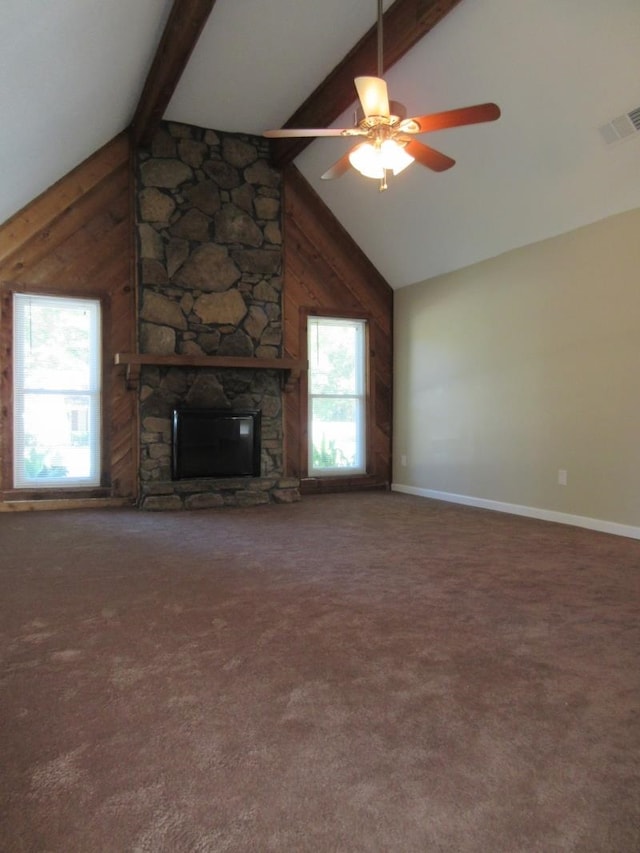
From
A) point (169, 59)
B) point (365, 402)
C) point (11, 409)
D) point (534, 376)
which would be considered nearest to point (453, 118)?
point (169, 59)

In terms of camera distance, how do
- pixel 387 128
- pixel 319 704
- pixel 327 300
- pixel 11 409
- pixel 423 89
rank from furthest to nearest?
pixel 327 300 → pixel 11 409 → pixel 423 89 → pixel 387 128 → pixel 319 704

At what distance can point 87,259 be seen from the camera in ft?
18.6

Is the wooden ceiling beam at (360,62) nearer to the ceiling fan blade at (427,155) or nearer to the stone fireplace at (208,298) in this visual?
the stone fireplace at (208,298)

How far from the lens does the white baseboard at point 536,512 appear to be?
4430 millimetres

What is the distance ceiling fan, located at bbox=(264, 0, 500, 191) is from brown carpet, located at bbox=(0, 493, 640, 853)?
2.47 m

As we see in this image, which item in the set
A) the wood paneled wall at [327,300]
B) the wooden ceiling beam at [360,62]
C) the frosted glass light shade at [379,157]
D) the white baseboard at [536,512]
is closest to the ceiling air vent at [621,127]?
the wooden ceiling beam at [360,62]

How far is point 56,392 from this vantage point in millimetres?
5586

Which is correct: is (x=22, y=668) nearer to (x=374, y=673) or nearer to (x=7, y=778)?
(x=7, y=778)

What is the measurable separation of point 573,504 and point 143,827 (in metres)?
4.39

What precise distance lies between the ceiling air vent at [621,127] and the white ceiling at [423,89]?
5cm

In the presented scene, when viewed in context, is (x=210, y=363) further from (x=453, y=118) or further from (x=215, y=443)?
(x=453, y=118)

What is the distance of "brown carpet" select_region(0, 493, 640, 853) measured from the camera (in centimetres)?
128

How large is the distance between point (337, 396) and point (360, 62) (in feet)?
11.2

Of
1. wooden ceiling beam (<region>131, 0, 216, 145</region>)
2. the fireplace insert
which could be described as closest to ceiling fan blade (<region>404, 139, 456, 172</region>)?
wooden ceiling beam (<region>131, 0, 216, 145</region>)
